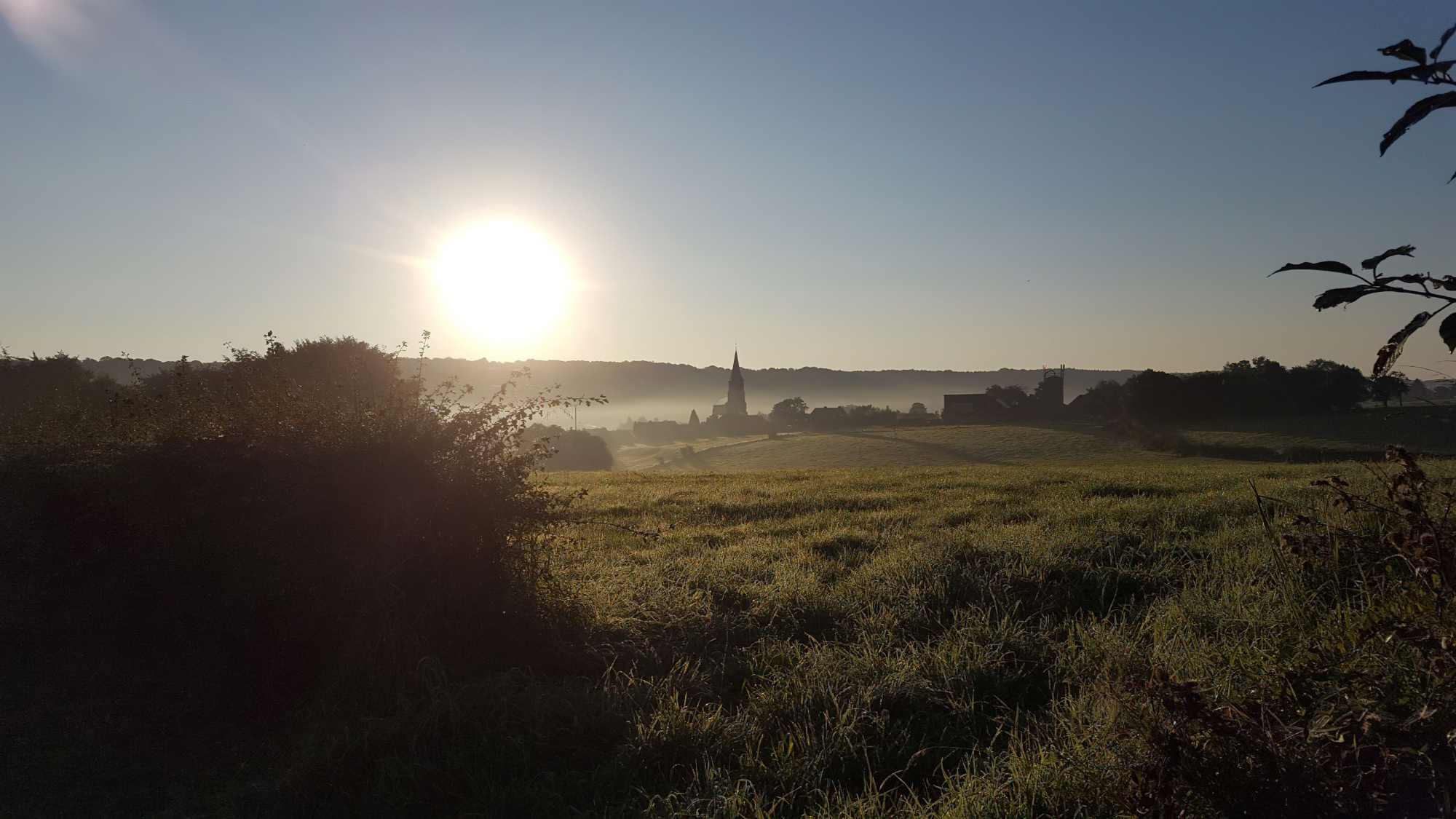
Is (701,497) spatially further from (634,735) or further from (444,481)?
(634,735)

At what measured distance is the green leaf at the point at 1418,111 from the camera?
151 centimetres

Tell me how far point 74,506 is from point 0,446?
1.79m

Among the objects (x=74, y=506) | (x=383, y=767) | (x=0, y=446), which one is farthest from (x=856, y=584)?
(x=0, y=446)

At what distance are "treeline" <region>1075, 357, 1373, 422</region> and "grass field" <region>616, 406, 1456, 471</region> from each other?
9.37ft

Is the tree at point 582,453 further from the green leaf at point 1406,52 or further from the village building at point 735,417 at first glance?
the green leaf at point 1406,52

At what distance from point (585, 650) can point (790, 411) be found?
98.4 m

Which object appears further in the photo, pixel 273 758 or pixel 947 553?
pixel 947 553

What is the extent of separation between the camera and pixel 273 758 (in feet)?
12.7

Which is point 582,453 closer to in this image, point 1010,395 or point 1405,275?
point 1010,395

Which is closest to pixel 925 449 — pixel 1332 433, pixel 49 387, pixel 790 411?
pixel 1332 433

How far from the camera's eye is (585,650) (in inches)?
191

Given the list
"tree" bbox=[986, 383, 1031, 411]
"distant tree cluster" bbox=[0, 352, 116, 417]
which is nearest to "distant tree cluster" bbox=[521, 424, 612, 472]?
"distant tree cluster" bbox=[0, 352, 116, 417]

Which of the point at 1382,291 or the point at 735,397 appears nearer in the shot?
the point at 1382,291

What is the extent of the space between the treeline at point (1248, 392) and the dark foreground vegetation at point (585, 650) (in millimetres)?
54435
